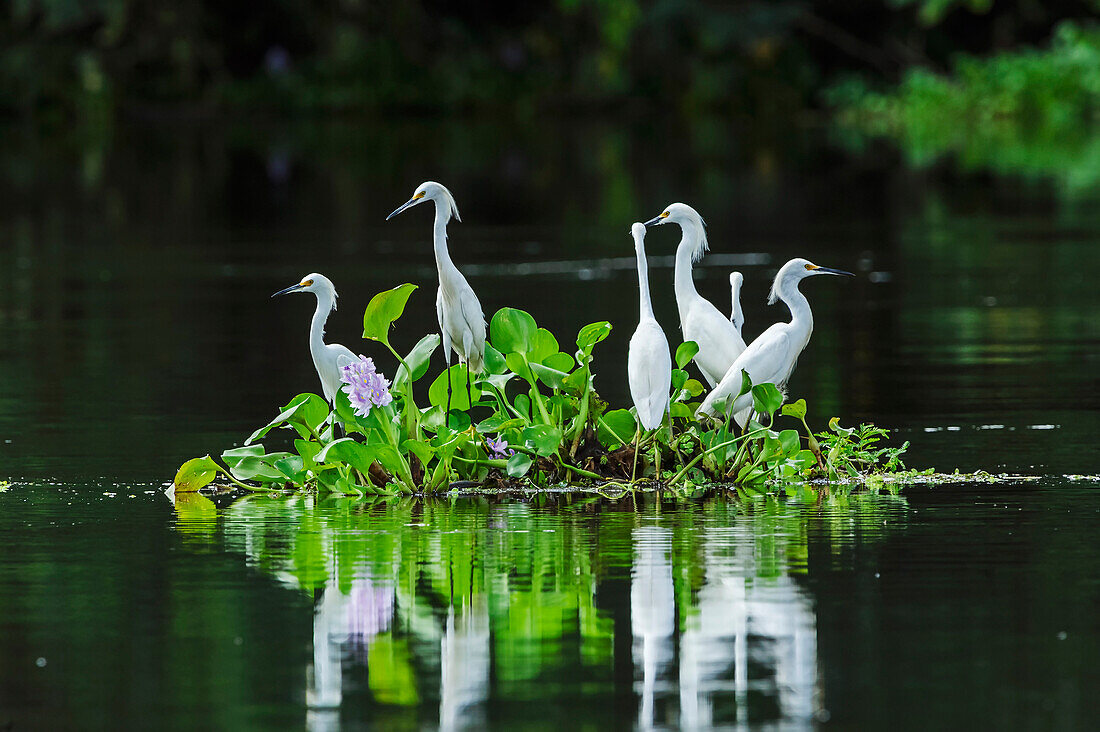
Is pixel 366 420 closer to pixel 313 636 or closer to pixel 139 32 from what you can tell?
pixel 313 636

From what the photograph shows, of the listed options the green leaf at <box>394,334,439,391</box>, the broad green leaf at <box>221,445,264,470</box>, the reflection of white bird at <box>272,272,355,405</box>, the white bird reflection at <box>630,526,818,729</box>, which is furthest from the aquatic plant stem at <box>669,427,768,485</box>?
the broad green leaf at <box>221,445,264,470</box>

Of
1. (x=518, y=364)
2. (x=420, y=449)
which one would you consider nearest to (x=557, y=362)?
(x=518, y=364)

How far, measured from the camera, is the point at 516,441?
980 centimetres

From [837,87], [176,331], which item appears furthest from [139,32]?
[176,331]

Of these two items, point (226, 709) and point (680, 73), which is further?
point (680, 73)

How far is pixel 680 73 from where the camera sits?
2499 inches

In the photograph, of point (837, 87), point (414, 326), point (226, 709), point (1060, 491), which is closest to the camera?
point (226, 709)

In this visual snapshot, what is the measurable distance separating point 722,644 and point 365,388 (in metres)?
3.33

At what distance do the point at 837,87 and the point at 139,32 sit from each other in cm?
1935

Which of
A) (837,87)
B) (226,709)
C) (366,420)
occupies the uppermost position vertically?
(837,87)

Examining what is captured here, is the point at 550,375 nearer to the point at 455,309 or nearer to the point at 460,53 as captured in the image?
the point at 455,309

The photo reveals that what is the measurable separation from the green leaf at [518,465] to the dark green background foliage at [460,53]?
5092cm

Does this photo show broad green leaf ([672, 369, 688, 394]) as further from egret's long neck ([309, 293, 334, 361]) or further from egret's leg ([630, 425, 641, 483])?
egret's long neck ([309, 293, 334, 361])

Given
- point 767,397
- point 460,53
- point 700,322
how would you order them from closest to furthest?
point 767,397 < point 700,322 < point 460,53
